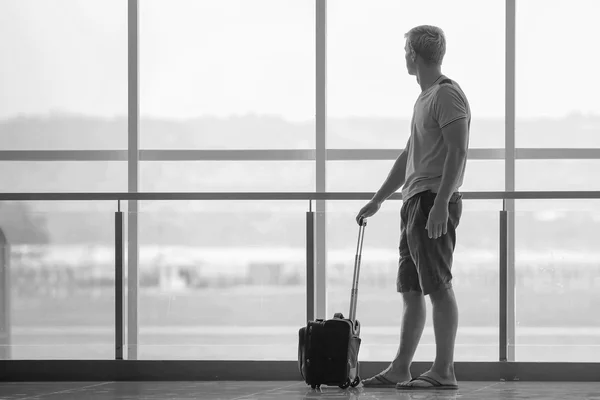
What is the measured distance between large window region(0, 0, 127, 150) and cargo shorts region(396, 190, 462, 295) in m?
4.06

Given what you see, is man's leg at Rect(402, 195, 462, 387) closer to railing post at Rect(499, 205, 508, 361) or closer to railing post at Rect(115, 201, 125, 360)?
railing post at Rect(499, 205, 508, 361)

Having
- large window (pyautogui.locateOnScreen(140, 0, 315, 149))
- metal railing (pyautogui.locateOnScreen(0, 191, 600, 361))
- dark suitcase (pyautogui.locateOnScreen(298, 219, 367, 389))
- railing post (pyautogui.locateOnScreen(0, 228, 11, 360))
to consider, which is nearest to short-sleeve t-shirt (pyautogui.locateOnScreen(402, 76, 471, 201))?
dark suitcase (pyautogui.locateOnScreen(298, 219, 367, 389))

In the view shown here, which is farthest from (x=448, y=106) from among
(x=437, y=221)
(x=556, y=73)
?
(x=556, y=73)

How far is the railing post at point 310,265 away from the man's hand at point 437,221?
35.5 inches

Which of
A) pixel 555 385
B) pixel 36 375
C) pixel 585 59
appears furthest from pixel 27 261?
pixel 585 59

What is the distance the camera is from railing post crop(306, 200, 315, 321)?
12.7 feet

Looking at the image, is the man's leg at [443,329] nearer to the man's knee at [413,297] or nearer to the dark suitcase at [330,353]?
the man's knee at [413,297]

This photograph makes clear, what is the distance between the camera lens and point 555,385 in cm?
349

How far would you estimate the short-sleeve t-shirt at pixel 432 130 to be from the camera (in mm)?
3084

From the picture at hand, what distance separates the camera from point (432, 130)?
10.3 ft

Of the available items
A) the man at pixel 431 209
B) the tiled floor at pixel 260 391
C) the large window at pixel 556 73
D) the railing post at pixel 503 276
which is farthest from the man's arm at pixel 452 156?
the large window at pixel 556 73

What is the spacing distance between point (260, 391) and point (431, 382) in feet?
1.98

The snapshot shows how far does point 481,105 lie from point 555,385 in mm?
3677

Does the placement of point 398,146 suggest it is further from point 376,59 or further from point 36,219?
point 36,219
